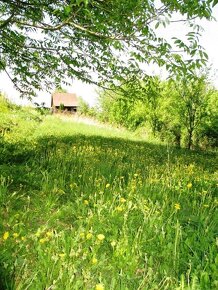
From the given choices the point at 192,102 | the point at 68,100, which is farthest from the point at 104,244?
the point at 68,100

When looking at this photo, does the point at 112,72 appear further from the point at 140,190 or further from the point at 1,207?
the point at 1,207

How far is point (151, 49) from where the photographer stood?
518 centimetres

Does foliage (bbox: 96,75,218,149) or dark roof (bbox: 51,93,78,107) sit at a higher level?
dark roof (bbox: 51,93,78,107)

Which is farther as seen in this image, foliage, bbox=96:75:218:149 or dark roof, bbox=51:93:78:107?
dark roof, bbox=51:93:78:107

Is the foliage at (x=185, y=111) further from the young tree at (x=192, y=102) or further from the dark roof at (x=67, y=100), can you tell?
the dark roof at (x=67, y=100)

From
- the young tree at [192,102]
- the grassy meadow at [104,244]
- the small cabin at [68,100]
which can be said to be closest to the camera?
the grassy meadow at [104,244]

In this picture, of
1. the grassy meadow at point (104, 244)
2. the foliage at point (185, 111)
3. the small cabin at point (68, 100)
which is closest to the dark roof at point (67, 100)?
the small cabin at point (68, 100)

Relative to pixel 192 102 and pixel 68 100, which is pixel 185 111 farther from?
pixel 68 100

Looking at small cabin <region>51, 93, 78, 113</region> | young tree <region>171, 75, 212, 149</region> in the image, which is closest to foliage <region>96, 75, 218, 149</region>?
young tree <region>171, 75, 212, 149</region>

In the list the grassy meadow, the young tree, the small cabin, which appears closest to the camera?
the grassy meadow

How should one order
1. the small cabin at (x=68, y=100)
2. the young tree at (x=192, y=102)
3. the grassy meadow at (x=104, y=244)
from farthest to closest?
the small cabin at (x=68, y=100), the young tree at (x=192, y=102), the grassy meadow at (x=104, y=244)

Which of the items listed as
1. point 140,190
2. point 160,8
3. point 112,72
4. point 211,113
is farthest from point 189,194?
point 211,113

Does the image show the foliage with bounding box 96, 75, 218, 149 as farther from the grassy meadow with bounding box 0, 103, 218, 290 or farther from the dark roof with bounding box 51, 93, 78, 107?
the dark roof with bounding box 51, 93, 78, 107

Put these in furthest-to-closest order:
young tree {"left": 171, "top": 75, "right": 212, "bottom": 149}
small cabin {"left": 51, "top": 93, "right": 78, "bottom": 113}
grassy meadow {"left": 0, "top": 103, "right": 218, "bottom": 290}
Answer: small cabin {"left": 51, "top": 93, "right": 78, "bottom": 113} < young tree {"left": 171, "top": 75, "right": 212, "bottom": 149} < grassy meadow {"left": 0, "top": 103, "right": 218, "bottom": 290}
